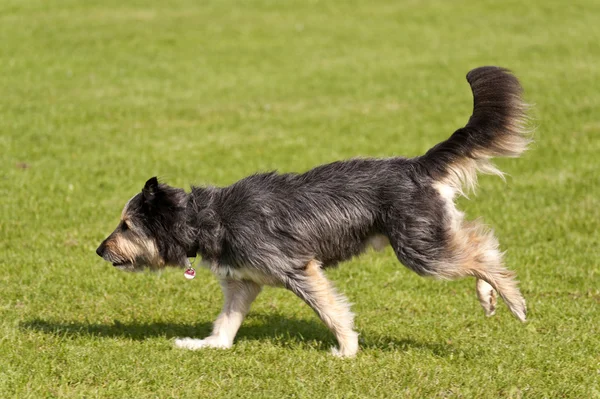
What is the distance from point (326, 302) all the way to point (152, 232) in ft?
4.76

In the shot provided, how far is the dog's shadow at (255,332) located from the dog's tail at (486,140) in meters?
1.38

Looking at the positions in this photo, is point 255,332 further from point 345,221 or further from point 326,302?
point 345,221

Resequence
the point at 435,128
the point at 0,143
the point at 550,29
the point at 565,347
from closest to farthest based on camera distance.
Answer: the point at 565,347 → the point at 0,143 → the point at 435,128 → the point at 550,29

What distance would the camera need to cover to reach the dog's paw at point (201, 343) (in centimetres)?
682

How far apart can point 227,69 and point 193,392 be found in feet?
46.4

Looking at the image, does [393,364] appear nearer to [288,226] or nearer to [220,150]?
[288,226]

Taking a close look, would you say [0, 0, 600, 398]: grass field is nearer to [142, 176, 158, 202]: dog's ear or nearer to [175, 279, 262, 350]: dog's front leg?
[175, 279, 262, 350]: dog's front leg

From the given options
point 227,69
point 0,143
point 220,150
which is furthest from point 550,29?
point 0,143

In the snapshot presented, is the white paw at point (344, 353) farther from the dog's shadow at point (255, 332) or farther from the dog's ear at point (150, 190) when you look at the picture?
the dog's ear at point (150, 190)

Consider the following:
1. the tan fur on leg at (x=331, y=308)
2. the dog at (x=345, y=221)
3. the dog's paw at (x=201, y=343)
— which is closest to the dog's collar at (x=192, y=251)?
the dog at (x=345, y=221)

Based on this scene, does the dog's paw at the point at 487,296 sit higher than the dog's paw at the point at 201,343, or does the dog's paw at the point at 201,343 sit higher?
the dog's paw at the point at 487,296

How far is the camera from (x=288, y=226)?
6.60m

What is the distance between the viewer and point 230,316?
693 cm

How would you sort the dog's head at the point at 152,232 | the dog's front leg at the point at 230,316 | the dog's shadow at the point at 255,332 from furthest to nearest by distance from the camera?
the dog's shadow at the point at 255,332
the dog's front leg at the point at 230,316
the dog's head at the point at 152,232
